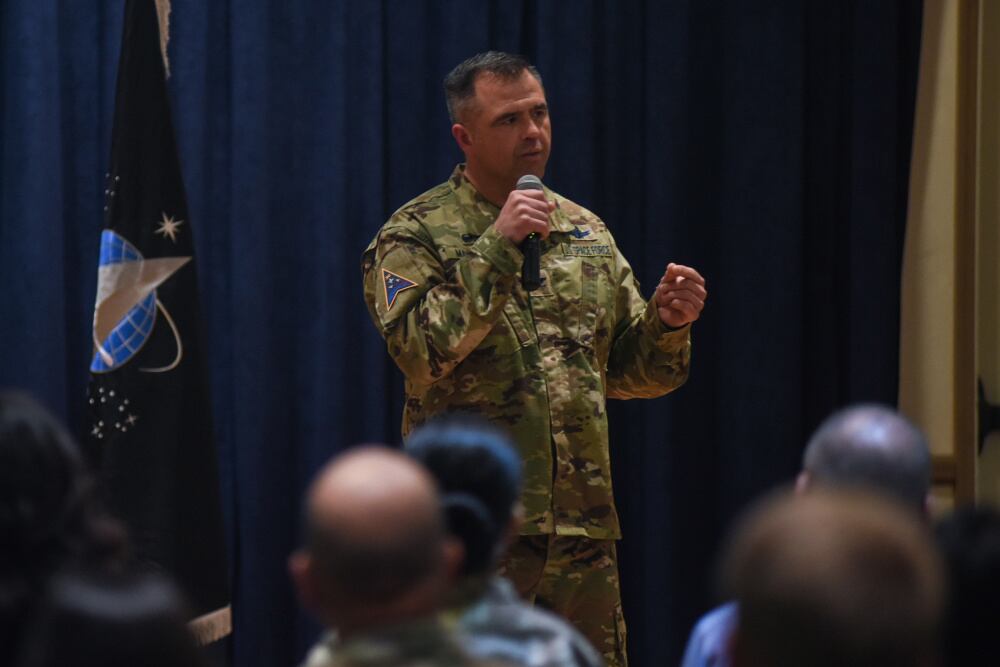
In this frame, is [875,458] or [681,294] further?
[681,294]

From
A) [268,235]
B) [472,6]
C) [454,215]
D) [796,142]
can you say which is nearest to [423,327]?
[454,215]

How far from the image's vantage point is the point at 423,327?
9.35 ft

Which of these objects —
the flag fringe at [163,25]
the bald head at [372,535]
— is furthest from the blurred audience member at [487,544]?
the flag fringe at [163,25]

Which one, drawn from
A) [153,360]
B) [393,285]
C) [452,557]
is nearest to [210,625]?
[153,360]

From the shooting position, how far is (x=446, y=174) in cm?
409

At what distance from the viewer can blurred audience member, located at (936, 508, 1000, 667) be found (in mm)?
1377

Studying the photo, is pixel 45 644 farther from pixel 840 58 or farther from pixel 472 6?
pixel 840 58

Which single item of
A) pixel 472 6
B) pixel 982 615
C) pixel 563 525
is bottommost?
pixel 563 525

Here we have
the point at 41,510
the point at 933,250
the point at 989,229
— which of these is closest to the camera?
the point at 41,510

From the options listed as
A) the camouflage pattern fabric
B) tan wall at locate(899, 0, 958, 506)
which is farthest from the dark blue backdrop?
the camouflage pattern fabric

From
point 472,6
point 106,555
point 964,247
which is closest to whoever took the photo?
point 106,555

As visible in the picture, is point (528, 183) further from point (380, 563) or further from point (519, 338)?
point (380, 563)

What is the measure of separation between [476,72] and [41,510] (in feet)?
6.27

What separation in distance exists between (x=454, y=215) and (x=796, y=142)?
1.67 metres
